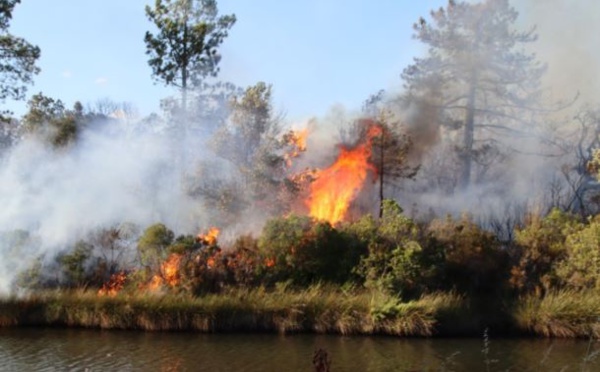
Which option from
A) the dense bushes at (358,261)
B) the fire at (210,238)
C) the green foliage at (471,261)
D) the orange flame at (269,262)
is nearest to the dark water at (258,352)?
the dense bushes at (358,261)

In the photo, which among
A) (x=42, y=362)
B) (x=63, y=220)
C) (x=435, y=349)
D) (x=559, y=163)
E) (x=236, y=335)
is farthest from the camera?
(x=559, y=163)

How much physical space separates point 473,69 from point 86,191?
25.4 m

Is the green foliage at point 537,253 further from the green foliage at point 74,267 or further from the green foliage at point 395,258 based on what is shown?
the green foliage at point 74,267

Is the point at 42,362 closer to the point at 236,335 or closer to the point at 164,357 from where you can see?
the point at 164,357

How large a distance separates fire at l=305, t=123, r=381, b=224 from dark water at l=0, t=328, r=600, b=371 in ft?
43.6

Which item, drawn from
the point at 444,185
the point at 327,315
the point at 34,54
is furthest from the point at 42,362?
the point at 444,185

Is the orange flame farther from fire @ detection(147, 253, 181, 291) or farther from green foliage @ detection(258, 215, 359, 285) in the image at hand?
fire @ detection(147, 253, 181, 291)

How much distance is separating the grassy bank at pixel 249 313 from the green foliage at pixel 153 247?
232cm

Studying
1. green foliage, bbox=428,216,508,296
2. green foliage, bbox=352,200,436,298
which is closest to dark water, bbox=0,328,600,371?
green foliage, bbox=352,200,436,298

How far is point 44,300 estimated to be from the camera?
864 inches

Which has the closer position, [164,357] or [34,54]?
[164,357]

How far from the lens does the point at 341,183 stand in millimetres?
34688

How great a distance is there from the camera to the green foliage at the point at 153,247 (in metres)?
23.6

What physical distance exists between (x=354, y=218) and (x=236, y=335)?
12070mm
